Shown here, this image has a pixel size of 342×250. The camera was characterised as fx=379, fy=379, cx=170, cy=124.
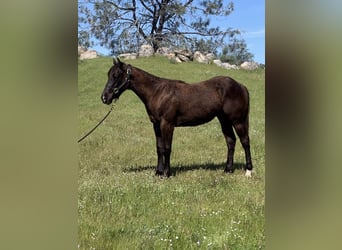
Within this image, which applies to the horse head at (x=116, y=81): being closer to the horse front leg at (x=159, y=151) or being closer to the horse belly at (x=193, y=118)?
the horse front leg at (x=159, y=151)

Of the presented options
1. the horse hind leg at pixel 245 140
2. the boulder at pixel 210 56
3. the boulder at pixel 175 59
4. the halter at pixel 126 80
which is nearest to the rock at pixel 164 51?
the boulder at pixel 175 59

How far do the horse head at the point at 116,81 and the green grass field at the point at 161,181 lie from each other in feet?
0.22

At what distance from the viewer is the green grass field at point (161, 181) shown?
2.37 m

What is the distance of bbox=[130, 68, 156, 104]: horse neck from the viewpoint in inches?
132

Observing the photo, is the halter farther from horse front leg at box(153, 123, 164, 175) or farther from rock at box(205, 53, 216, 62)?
rock at box(205, 53, 216, 62)

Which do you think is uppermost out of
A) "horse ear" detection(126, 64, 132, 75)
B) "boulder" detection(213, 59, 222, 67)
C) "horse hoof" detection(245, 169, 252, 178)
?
"boulder" detection(213, 59, 222, 67)

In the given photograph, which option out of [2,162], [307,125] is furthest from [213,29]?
[2,162]

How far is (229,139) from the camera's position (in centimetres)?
341

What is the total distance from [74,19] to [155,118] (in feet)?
7.12

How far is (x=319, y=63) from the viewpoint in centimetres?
160

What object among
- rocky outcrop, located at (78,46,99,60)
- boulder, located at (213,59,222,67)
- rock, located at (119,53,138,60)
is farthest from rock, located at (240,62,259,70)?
rocky outcrop, located at (78,46,99,60)

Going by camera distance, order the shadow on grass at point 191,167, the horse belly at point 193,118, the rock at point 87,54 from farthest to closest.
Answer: the horse belly at point 193,118 → the shadow on grass at point 191,167 → the rock at point 87,54

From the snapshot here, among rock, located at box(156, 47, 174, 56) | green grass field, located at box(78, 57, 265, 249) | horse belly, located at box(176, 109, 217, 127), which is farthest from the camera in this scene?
horse belly, located at box(176, 109, 217, 127)

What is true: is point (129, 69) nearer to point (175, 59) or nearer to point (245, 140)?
point (175, 59)
